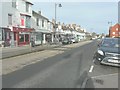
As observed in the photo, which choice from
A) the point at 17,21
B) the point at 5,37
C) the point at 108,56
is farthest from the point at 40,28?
the point at 108,56

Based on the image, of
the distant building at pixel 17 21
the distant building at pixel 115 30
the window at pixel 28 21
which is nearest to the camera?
the distant building at pixel 17 21

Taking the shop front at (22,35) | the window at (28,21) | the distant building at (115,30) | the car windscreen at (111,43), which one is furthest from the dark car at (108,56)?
the distant building at (115,30)

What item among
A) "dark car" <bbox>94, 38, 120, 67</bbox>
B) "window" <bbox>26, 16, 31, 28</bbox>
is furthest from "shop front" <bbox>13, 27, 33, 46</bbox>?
"dark car" <bbox>94, 38, 120, 67</bbox>

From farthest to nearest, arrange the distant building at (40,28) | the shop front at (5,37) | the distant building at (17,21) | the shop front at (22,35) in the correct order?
the distant building at (40,28) < the shop front at (22,35) < the distant building at (17,21) < the shop front at (5,37)

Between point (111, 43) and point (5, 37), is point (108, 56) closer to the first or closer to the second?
point (111, 43)

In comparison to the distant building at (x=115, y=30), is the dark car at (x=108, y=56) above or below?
below

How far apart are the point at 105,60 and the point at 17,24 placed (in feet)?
106

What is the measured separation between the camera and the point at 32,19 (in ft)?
168

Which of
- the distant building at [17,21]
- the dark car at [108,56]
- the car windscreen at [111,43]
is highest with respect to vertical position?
the distant building at [17,21]

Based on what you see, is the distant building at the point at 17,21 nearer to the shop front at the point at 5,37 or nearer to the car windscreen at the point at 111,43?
the shop front at the point at 5,37

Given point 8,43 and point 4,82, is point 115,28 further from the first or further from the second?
point 4,82

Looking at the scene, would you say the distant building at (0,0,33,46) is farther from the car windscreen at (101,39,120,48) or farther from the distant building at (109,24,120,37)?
the distant building at (109,24,120,37)

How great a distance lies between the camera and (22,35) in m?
45.4

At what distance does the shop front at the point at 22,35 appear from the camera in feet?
140
